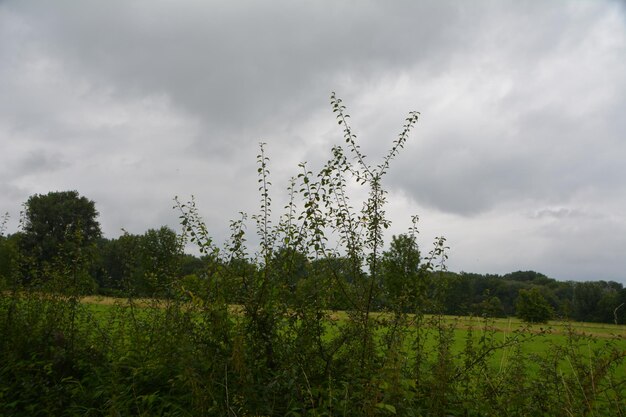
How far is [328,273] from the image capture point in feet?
17.7

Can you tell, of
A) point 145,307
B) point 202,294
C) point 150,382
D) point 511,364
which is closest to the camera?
point 202,294

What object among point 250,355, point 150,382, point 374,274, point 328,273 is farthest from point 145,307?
point 374,274

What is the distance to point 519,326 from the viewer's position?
20.7ft

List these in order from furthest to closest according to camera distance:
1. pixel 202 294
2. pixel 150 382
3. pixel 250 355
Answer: pixel 150 382
pixel 202 294
pixel 250 355

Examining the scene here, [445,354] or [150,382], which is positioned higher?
[445,354]

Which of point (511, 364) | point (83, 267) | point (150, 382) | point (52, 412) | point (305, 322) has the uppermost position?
point (83, 267)

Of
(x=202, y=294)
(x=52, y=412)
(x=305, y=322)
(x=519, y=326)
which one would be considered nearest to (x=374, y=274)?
(x=305, y=322)

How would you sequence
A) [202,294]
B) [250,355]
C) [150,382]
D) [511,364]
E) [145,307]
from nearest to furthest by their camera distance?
[250,355] → [202,294] → [150,382] → [511,364] → [145,307]

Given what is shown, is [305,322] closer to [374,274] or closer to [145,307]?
[374,274]

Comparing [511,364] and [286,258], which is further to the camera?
[511,364]

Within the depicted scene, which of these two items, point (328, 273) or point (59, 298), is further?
point (59, 298)

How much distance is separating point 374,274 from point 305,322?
100 cm

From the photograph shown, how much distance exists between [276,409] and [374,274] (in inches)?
72.0

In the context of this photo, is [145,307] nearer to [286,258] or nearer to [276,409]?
[286,258]
